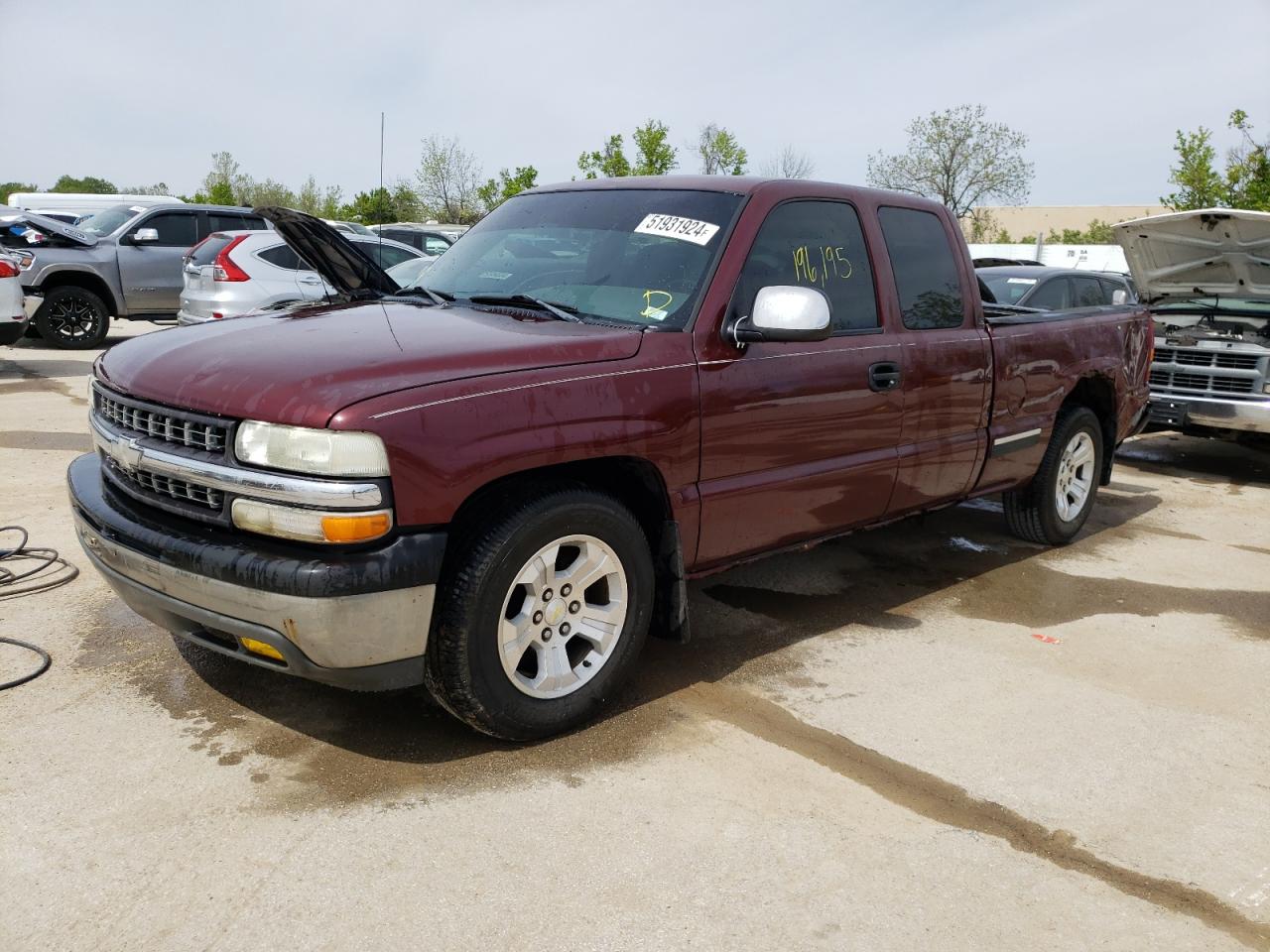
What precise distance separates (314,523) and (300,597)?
0.65 ft

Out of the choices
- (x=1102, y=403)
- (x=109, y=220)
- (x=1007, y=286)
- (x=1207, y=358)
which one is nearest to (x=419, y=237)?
(x=109, y=220)

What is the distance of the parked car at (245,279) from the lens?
10.1 m

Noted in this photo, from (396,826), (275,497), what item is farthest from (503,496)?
(396,826)

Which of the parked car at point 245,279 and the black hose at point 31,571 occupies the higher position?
the parked car at point 245,279

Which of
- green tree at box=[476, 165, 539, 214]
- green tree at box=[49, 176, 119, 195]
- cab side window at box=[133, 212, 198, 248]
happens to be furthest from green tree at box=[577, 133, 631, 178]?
green tree at box=[49, 176, 119, 195]

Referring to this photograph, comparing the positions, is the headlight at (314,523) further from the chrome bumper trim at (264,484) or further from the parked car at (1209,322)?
the parked car at (1209,322)

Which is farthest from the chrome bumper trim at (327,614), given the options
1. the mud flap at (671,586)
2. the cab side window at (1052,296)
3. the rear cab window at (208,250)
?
the rear cab window at (208,250)

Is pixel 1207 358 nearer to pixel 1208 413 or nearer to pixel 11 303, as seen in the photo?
pixel 1208 413

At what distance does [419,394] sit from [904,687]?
2.21 meters

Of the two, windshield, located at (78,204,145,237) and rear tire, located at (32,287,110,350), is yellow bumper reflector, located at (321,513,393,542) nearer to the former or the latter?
rear tire, located at (32,287,110,350)

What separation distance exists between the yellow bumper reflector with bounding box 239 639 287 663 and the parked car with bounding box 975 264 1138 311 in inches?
305

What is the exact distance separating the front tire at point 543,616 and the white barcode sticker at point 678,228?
113 centimetres

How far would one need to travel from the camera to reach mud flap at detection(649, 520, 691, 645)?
3.60 metres

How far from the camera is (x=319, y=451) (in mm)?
2766
